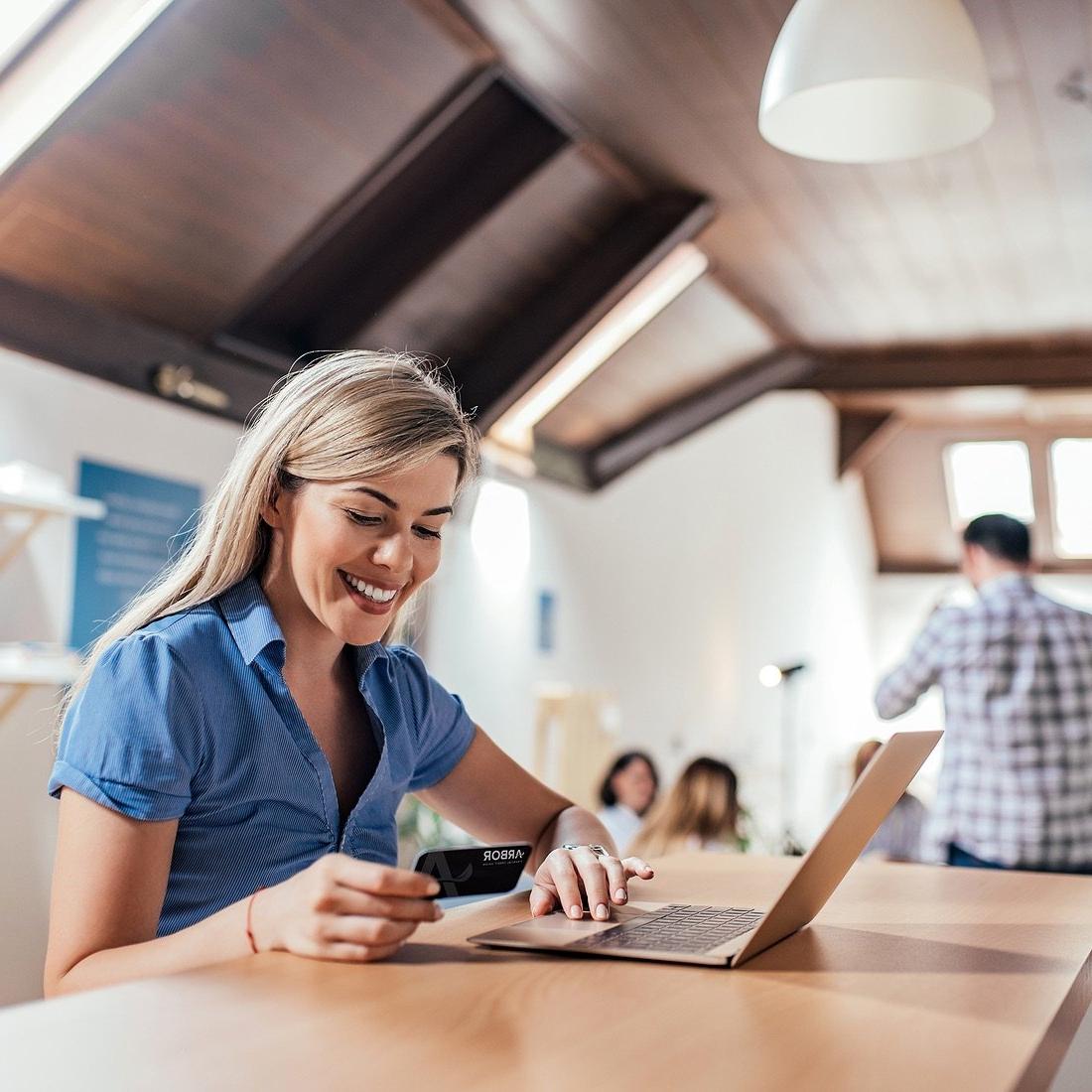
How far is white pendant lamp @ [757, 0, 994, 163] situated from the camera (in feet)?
6.39

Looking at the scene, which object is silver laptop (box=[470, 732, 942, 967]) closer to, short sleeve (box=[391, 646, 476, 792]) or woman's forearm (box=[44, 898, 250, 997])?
woman's forearm (box=[44, 898, 250, 997])

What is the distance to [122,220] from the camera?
329 cm

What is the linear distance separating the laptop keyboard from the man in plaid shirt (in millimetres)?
1926

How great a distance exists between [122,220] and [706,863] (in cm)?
237

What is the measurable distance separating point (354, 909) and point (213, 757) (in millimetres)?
344

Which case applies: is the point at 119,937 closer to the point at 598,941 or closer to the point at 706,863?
the point at 598,941

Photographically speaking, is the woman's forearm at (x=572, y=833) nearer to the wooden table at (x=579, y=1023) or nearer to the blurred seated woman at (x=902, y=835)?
the wooden table at (x=579, y=1023)

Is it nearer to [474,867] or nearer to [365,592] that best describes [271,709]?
[365,592]

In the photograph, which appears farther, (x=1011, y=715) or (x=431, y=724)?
(x=1011, y=715)

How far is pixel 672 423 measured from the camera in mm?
6301

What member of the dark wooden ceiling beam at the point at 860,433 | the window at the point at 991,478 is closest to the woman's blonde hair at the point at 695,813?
the dark wooden ceiling beam at the point at 860,433

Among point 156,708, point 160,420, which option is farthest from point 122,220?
point 156,708

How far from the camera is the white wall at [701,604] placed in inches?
217

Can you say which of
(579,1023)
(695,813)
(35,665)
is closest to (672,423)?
(695,813)
